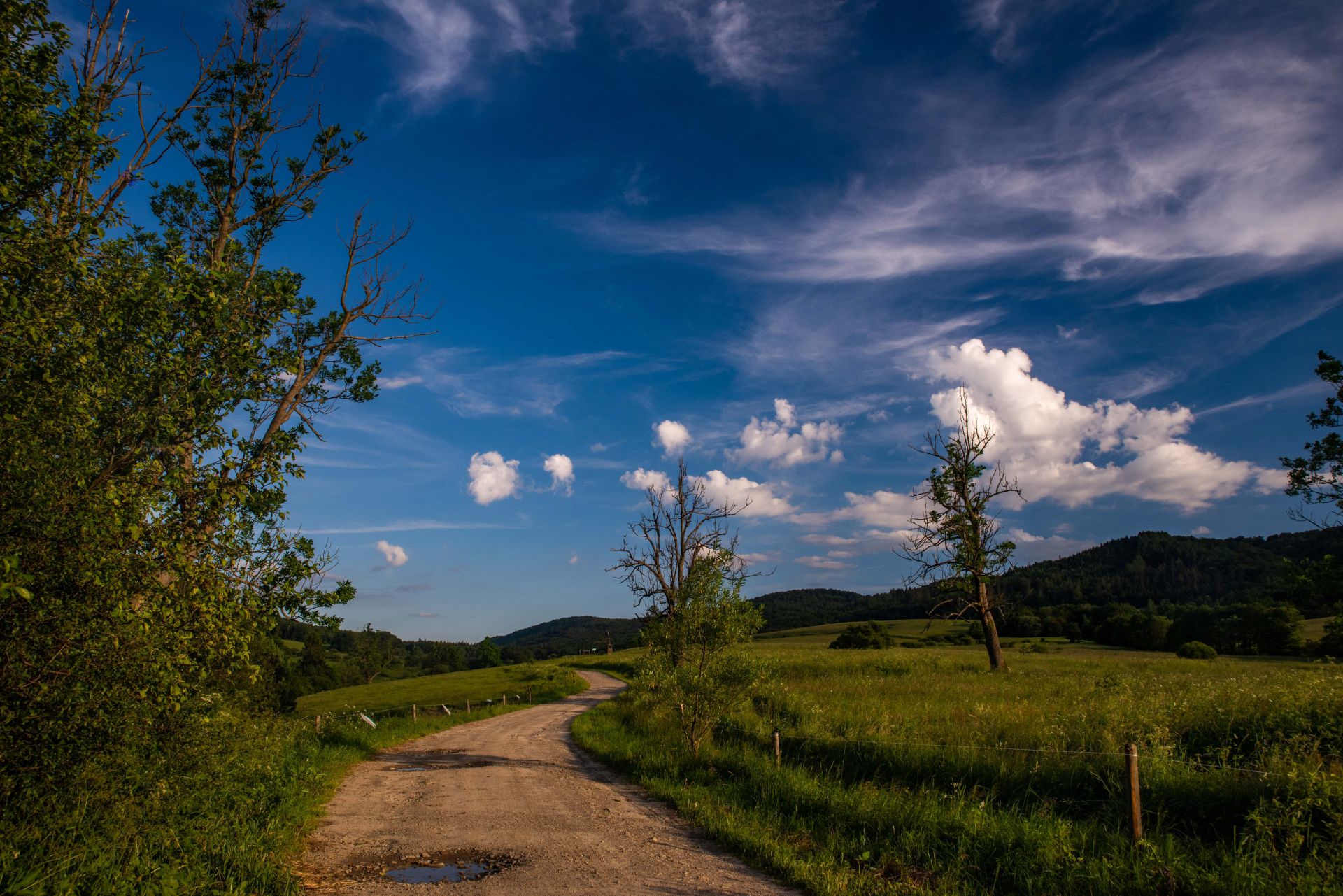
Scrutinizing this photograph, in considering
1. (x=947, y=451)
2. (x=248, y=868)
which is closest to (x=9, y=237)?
(x=248, y=868)

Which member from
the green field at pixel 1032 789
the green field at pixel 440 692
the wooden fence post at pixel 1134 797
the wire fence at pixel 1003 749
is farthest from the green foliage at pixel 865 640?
the wooden fence post at pixel 1134 797

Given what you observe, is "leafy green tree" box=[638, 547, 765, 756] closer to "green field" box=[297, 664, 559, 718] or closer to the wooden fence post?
the wooden fence post

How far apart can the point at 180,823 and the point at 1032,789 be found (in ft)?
40.1

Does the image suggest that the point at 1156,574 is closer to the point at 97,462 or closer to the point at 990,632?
the point at 990,632

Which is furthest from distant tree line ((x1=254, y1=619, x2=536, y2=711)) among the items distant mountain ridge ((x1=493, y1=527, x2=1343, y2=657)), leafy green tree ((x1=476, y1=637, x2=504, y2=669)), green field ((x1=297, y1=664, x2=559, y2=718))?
distant mountain ridge ((x1=493, y1=527, x2=1343, y2=657))

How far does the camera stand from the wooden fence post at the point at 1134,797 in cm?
806

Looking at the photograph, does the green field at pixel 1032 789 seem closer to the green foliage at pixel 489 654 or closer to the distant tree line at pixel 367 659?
the distant tree line at pixel 367 659

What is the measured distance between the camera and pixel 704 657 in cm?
→ 1716

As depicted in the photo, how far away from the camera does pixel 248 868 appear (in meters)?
7.83

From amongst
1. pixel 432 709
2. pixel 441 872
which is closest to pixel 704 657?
pixel 441 872

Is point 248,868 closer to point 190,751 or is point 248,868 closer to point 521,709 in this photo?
point 190,751

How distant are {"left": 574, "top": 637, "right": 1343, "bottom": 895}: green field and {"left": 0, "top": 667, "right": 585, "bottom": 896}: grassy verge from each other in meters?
6.53

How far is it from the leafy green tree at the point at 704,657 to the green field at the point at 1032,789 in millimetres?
1028

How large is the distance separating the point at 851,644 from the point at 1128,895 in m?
63.7
